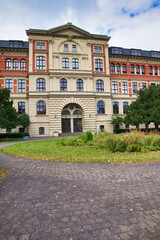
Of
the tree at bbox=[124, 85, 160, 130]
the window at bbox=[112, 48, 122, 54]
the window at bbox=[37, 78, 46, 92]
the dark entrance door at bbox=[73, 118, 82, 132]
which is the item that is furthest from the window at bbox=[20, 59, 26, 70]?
the tree at bbox=[124, 85, 160, 130]

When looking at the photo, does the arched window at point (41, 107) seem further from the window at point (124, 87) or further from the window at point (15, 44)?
the window at point (124, 87)

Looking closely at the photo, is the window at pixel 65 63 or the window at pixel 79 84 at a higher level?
the window at pixel 65 63

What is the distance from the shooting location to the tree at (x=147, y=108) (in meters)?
22.2

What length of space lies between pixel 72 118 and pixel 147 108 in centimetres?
1514

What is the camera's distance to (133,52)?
3781 cm

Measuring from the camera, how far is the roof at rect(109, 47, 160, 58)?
3659cm

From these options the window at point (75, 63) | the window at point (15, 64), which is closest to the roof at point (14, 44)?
the window at point (15, 64)

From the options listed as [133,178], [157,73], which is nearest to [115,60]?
[157,73]

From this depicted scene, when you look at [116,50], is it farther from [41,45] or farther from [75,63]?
[41,45]

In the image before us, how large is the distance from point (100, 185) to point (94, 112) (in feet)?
90.3

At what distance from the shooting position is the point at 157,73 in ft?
127

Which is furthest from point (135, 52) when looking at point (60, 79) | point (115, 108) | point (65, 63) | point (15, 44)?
point (15, 44)

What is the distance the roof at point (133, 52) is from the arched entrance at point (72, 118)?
17.0m

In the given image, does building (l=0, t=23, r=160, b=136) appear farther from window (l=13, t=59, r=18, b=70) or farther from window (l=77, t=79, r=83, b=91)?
window (l=13, t=59, r=18, b=70)
